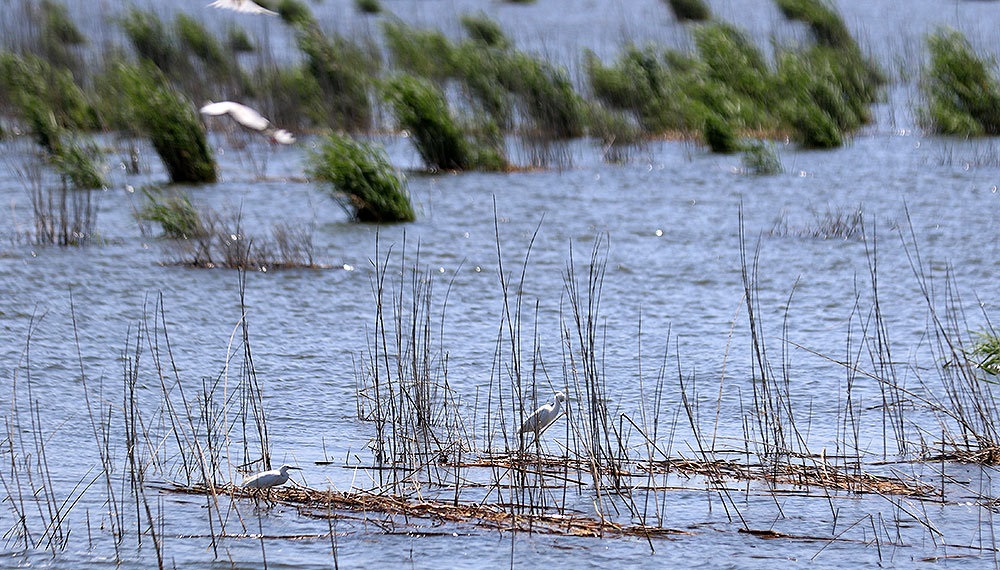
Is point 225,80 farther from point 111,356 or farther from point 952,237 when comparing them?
point 111,356

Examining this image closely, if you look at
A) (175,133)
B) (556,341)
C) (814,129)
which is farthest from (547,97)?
(556,341)

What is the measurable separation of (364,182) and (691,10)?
1967 centimetres

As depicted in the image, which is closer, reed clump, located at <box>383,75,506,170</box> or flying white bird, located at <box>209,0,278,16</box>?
flying white bird, located at <box>209,0,278,16</box>

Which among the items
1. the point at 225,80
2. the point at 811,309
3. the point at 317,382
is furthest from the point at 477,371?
the point at 225,80

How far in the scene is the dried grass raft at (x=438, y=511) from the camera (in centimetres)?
423

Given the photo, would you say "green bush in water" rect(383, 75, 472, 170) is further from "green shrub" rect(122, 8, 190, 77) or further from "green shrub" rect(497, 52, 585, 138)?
"green shrub" rect(122, 8, 190, 77)

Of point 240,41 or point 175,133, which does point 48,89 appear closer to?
point 175,133

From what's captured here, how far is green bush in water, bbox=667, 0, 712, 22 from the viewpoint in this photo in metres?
29.0

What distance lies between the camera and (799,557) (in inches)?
161

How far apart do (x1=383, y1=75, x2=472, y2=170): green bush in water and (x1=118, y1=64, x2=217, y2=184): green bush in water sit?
1.90m

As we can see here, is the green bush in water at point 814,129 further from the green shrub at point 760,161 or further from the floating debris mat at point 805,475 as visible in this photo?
the floating debris mat at point 805,475

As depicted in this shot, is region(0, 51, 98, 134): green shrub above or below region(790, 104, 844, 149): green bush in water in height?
above

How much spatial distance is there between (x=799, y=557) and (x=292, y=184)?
9.74 metres

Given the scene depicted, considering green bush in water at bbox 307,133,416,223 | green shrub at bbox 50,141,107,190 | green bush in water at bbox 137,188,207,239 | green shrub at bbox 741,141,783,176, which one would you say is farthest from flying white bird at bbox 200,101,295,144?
green shrub at bbox 741,141,783,176
